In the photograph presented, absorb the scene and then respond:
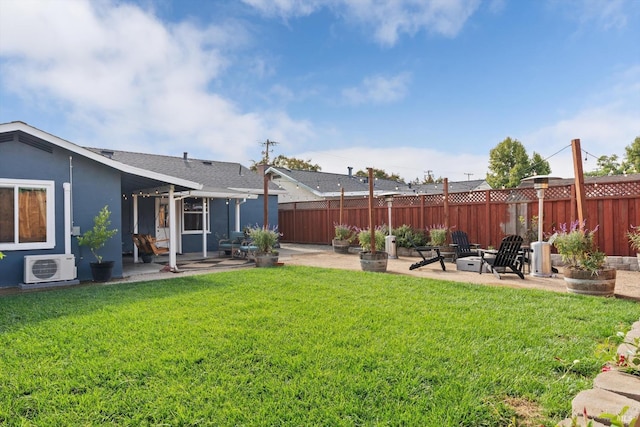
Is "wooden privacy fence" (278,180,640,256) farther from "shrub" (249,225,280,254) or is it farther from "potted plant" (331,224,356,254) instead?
"shrub" (249,225,280,254)

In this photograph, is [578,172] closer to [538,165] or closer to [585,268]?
[585,268]

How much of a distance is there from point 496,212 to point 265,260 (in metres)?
7.61

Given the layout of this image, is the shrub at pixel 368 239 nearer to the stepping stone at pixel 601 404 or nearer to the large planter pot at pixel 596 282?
the large planter pot at pixel 596 282

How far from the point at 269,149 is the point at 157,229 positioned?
31.6m

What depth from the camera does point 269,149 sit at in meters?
44.8

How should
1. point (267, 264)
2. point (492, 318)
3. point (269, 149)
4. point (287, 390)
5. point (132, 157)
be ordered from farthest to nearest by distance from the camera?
point (269, 149), point (132, 157), point (267, 264), point (492, 318), point (287, 390)

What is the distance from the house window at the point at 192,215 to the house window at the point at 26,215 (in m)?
6.98

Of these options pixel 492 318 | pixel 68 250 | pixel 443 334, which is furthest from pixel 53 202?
pixel 492 318

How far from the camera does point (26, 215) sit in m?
7.68

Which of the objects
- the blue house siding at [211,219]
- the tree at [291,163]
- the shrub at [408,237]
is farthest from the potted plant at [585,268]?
the tree at [291,163]

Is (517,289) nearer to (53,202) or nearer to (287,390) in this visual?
(287,390)

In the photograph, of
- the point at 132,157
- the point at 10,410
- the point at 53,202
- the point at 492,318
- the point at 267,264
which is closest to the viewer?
the point at 10,410

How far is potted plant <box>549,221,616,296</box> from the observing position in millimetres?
6043

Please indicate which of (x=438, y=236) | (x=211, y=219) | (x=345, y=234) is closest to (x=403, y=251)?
(x=438, y=236)
